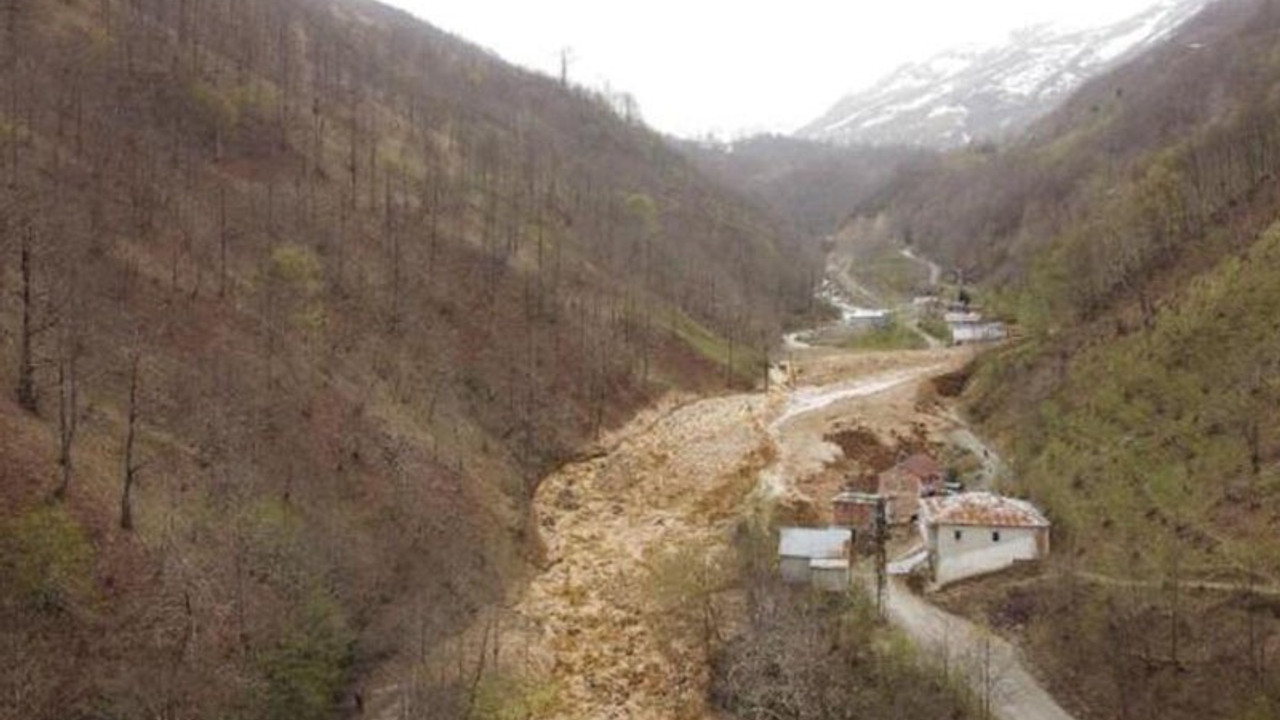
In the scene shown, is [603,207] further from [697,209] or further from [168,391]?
[168,391]

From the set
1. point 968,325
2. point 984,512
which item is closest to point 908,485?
point 984,512

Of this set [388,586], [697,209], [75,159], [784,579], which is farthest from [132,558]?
[697,209]

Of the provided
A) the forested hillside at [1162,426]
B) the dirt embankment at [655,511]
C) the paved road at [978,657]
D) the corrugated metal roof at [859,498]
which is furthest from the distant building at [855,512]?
the paved road at [978,657]

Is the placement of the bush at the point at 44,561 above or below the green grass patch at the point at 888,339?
below

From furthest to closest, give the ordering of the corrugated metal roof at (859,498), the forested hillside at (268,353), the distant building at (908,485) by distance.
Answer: the distant building at (908,485)
the corrugated metal roof at (859,498)
the forested hillside at (268,353)

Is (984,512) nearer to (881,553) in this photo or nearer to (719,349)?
(881,553)

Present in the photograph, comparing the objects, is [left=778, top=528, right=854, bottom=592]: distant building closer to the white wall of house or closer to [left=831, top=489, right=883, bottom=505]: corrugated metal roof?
the white wall of house

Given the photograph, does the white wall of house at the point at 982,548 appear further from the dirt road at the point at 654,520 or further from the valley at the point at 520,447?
the dirt road at the point at 654,520
